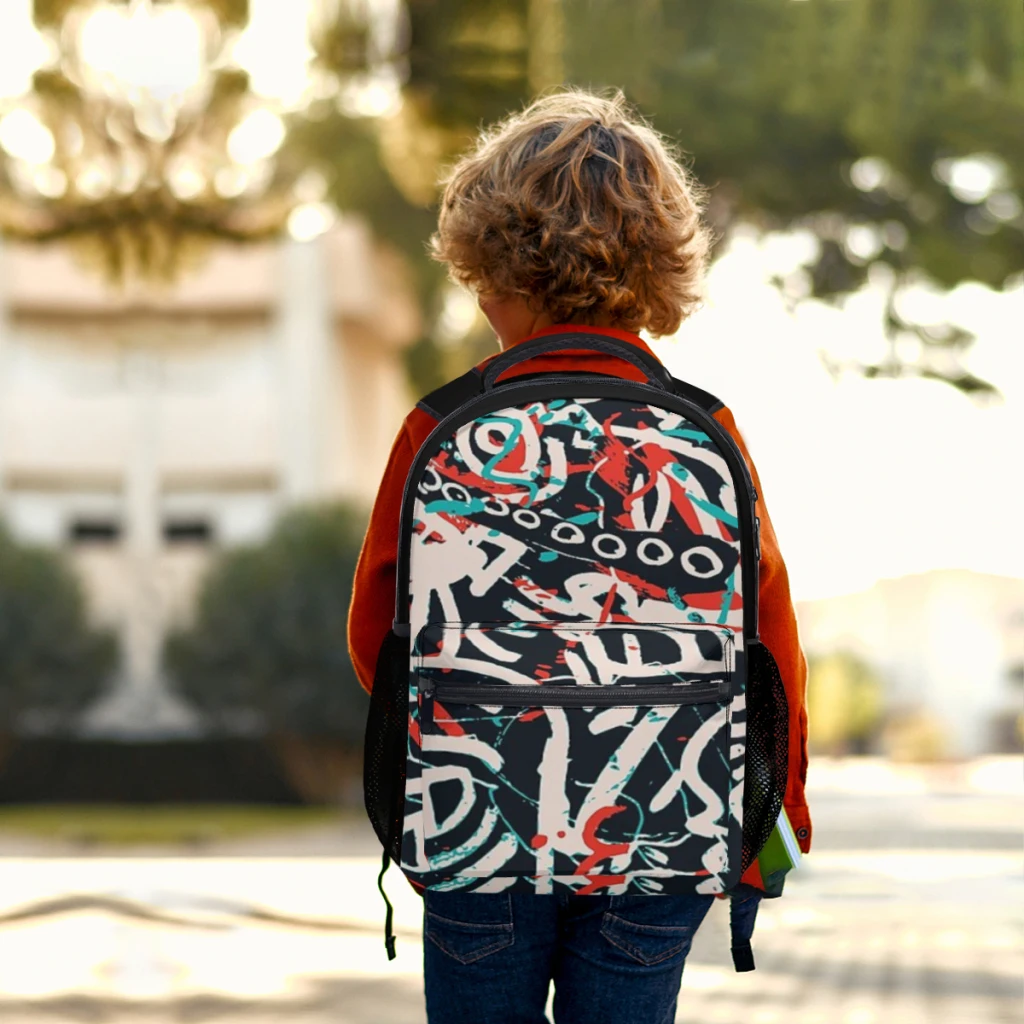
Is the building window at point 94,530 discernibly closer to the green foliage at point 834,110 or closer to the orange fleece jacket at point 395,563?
the green foliage at point 834,110

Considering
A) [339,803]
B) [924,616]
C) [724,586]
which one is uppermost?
[724,586]

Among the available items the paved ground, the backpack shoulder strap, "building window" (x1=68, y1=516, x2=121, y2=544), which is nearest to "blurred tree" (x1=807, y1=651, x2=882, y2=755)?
"building window" (x1=68, y1=516, x2=121, y2=544)

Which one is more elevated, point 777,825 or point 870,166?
point 870,166

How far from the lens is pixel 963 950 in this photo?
6.67 meters

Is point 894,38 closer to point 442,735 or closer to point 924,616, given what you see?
point 442,735

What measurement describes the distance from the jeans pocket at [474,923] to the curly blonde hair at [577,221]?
736 millimetres

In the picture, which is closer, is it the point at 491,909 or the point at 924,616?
the point at 491,909

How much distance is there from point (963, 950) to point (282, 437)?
19891mm

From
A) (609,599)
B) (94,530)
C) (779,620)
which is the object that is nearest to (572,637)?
(609,599)

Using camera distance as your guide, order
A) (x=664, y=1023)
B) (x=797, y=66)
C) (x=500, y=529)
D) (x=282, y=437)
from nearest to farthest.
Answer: (x=500, y=529) → (x=664, y=1023) → (x=797, y=66) → (x=282, y=437)

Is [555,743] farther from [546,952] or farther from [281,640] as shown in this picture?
[281,640]

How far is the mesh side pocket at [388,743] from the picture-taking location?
1878 mm

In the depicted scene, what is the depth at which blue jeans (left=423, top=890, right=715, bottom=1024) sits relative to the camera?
74.7 inches

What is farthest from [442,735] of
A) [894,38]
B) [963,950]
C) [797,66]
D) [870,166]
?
[870,166]
